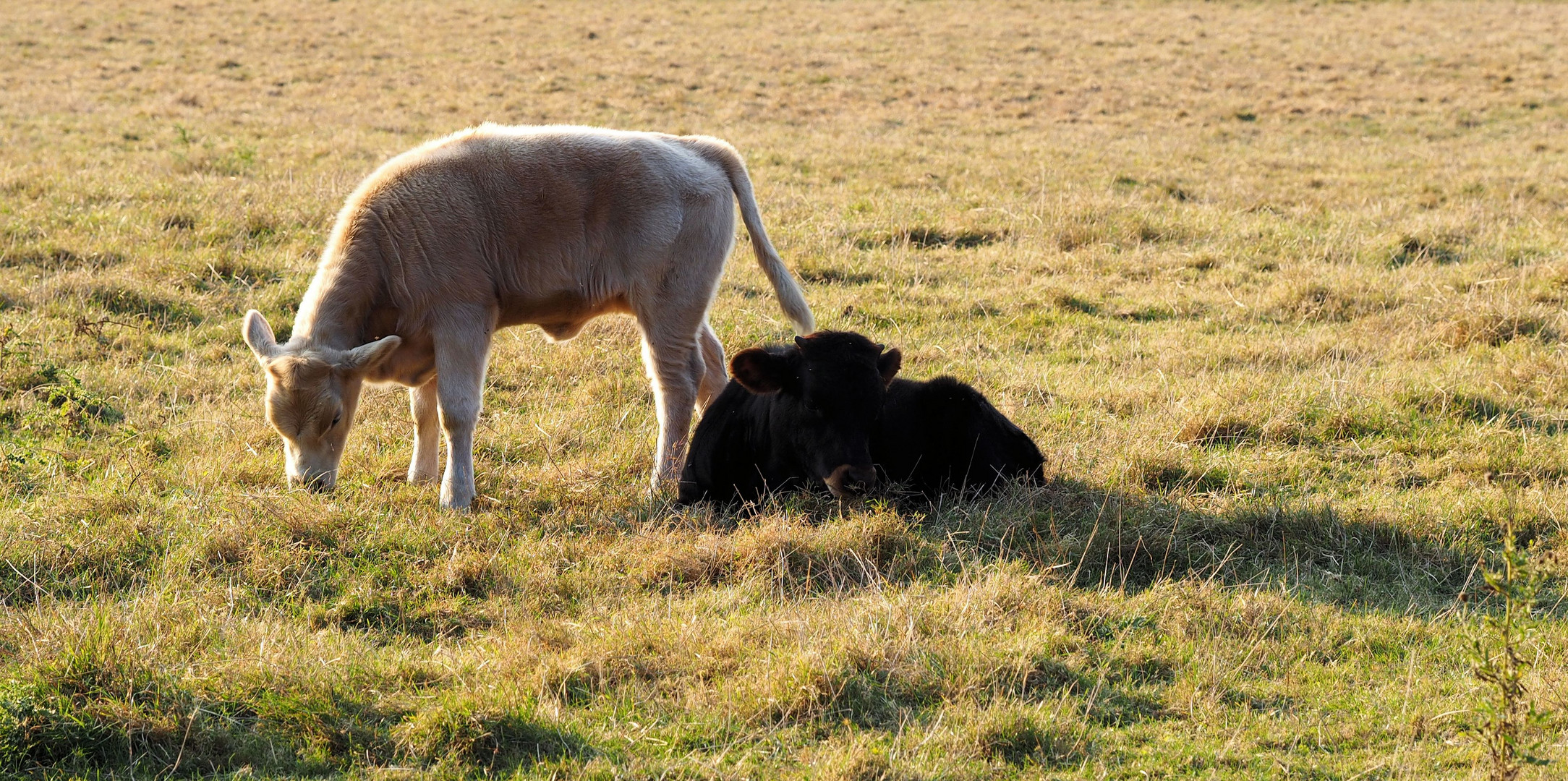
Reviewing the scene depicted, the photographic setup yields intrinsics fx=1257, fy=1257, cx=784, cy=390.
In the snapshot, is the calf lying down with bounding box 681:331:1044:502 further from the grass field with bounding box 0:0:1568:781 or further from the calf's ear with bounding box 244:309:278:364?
the calf's ear with bounding box 244:309:278:364

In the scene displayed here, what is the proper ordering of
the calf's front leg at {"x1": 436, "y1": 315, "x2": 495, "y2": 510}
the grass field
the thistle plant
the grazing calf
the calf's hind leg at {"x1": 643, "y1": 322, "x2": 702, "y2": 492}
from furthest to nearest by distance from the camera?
the calf's hind leg at {"x1": 643, "y1": 322, "x2": 702, "y2": 492} < the calf's front leg at {"x1": 436, "y1": 315, "x2": 495, "y2": 510} < the grazing calf < the grass field < the thistle plant

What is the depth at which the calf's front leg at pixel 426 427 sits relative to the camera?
22.6ft

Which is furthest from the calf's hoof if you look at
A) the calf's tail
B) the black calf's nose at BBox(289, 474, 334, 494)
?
the calf's tail

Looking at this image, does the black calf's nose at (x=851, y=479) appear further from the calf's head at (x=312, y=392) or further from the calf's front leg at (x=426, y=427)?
the calf's front leg at (x=426, y=427)

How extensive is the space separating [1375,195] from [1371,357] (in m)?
6.56

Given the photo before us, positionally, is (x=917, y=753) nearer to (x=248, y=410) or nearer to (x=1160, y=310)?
(x=248, y=410)

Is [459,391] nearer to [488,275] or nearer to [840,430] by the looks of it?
[488,275]

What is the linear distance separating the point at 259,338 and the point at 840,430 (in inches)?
Answer: 115

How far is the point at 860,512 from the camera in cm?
586

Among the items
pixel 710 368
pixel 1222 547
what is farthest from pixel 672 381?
pixel 1222 547

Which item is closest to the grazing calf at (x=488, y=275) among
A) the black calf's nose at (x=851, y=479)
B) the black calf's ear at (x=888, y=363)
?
the black calf's ear at (x=888, y=363)

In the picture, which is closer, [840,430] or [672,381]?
[840,430]

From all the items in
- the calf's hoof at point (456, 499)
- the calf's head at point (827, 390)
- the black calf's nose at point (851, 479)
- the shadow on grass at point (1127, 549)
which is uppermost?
the calf's head at point (827, 390)

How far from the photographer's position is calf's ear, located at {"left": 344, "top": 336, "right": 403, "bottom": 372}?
6.00 m
